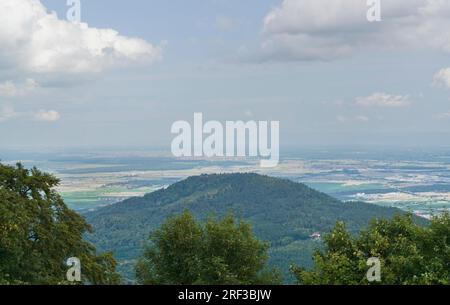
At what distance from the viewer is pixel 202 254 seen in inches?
1100

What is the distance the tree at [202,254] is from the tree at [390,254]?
2434 millimetres

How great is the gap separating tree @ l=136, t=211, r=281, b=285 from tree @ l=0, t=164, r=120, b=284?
4.03 meters

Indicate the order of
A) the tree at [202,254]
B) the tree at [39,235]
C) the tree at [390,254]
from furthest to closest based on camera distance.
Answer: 1. the tree at [202,254]
2. the tree at [39,235]
3. the tree at [390,254]

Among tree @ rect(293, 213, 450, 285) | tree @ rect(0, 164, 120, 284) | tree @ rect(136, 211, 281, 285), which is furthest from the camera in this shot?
tree @ rect(136, 211, 281, 285)

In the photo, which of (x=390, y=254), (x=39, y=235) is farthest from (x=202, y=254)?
A: (x=390, y=254)

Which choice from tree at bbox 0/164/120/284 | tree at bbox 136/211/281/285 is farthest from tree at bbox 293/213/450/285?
tree at bbox 0/164/120/284

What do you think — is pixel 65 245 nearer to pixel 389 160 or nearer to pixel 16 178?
pixel 16 178

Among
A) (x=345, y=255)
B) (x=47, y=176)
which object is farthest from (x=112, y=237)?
(x=345, y=255)

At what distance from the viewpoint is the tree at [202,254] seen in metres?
27.0

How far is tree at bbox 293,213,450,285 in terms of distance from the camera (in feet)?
73.2

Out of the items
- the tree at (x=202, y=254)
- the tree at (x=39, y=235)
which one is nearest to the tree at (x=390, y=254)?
the tree at (x=202, y=254)

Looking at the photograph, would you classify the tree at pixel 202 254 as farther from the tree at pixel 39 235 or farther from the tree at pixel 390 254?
the tree at pixel 39 235

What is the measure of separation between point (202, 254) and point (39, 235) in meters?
9.28

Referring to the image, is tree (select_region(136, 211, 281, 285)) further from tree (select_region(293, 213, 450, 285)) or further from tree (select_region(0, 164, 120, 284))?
tree (select_region(0, 164, 120, 284))
